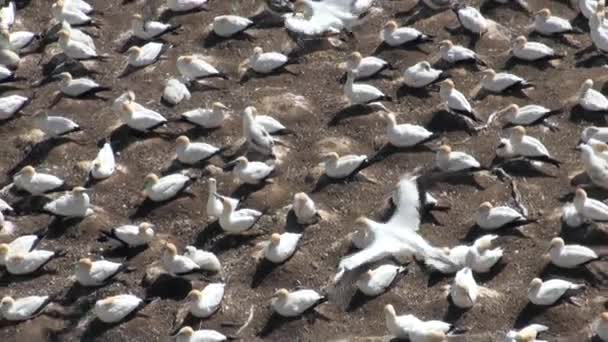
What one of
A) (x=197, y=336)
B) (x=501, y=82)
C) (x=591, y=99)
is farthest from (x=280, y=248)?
(x=591, y=99)

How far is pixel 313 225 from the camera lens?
16.5 meters

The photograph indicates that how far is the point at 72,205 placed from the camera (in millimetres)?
16391

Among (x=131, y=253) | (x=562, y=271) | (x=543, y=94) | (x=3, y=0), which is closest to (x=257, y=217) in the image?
(x=131, y=253)

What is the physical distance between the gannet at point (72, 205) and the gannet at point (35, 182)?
1.78ft

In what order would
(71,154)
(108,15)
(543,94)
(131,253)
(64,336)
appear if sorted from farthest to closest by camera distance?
(108,15) → (543,94) → (71,154) → (131,253) → (64,336)

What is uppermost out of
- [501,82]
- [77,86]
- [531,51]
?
[77,86]

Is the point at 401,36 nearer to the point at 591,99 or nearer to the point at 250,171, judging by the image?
the point at 591,99

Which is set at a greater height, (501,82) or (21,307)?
(501,82)

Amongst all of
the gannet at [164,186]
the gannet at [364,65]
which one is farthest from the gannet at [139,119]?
the gannet at [364,65]

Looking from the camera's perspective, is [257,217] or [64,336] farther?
[257,217]

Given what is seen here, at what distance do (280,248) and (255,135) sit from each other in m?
2.93

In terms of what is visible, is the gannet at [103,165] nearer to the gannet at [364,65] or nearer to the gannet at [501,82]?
the gannet at [364,65]

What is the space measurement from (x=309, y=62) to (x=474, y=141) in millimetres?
4017

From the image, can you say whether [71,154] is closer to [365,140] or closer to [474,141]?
[365,140]
